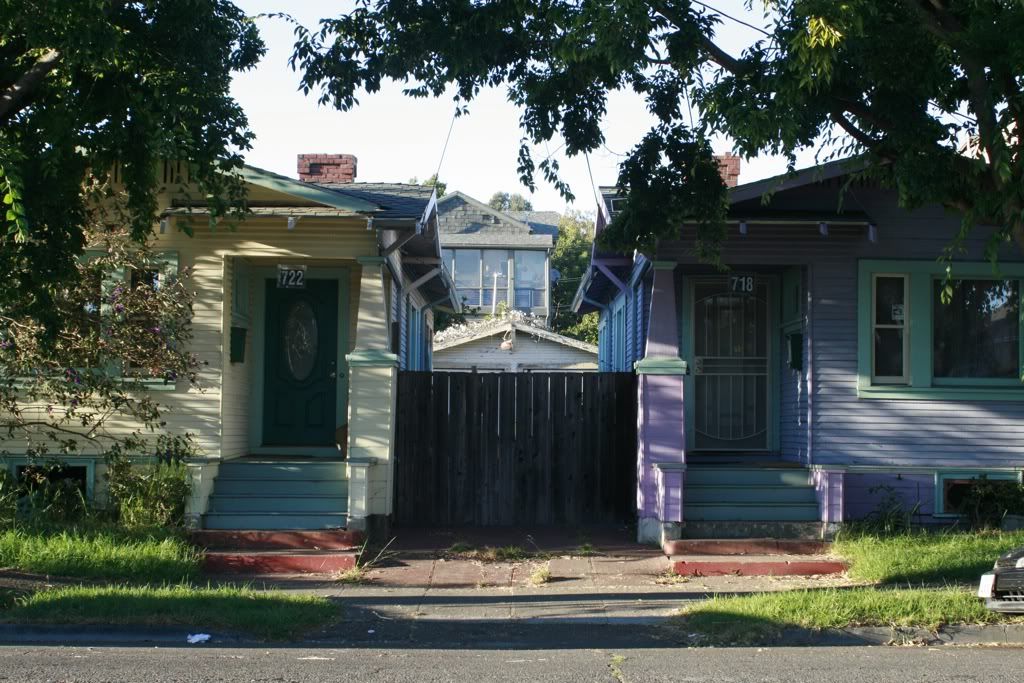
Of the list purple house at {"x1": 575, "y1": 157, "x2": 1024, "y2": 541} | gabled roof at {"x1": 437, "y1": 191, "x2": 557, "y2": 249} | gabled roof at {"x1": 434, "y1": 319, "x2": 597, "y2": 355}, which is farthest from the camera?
gabled roof at {"x1": 437, "y1": 191, "x2": 557, "y2": 249}

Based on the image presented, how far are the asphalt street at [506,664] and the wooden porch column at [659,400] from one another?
4667 mm

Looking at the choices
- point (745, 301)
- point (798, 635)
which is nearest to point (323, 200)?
point (745, 301)

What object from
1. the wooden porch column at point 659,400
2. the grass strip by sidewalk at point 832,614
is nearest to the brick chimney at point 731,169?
the wooden porch column at point 659,400

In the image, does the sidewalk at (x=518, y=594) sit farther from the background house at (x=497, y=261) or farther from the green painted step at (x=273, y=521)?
the background house at (x=497, y=261)

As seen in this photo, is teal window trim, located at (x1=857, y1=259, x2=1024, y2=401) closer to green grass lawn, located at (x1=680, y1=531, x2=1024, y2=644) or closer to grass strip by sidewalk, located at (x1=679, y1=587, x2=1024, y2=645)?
green grass lawn, located at (x1=680, y1=531, x2=1024, y2=644)

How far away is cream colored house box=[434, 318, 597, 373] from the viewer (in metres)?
32.2

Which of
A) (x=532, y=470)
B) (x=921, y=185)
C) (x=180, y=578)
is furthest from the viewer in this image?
(x=532, y=470)

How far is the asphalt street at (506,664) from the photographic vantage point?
702 centimetres

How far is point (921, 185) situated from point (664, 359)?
4148 mm

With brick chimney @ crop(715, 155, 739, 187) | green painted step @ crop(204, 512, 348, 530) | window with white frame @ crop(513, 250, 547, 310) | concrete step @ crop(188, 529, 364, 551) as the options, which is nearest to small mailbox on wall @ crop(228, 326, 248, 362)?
green painted step @ crop(204, 512, 348, 530)

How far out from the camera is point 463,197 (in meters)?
38.9

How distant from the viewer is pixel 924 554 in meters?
11.3

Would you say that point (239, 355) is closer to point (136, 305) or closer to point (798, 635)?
point (136, 305)

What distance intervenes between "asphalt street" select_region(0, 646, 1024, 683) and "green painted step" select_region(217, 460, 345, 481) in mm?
5008
